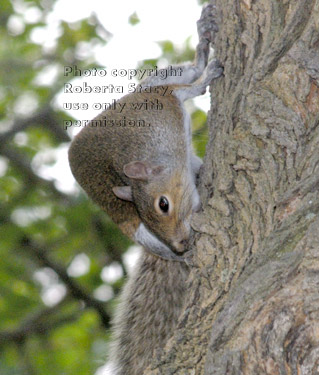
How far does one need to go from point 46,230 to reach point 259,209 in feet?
11.7

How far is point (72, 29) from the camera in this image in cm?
526

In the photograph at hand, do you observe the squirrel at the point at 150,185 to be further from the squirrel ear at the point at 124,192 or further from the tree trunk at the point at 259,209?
the tree trunk at the point at 259,209

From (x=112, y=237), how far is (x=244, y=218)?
3077 mm

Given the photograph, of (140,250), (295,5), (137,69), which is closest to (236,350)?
(295,5)

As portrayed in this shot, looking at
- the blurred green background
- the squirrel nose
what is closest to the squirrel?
the squirrel nose

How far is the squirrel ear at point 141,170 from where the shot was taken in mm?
2780

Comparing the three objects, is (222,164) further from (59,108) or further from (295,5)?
(59,108)

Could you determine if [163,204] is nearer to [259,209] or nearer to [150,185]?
[150,185]

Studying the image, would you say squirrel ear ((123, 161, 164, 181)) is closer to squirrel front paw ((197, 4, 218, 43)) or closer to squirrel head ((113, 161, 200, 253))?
squirrel head ((113, 161, 200, 253))

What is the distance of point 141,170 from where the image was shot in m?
2.81

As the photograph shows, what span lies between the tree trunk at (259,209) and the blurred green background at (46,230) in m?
2.13

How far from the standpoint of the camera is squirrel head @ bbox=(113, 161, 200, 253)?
266 cm

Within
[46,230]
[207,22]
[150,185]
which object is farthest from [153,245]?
[46,230]

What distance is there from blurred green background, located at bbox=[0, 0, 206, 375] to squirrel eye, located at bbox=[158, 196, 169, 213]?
143cm
